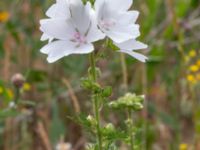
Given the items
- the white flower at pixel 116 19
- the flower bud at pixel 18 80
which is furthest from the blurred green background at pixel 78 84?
the white flower at pixel 116 19

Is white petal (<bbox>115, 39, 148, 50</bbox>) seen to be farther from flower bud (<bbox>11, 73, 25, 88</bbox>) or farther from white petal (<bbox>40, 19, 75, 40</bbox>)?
flower bud (<bbox>11, 73, 25, 88</bbox>)

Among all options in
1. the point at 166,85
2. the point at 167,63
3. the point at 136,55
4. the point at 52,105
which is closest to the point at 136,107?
the point at 136,55

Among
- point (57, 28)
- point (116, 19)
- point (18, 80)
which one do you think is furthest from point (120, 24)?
point (18, 80)

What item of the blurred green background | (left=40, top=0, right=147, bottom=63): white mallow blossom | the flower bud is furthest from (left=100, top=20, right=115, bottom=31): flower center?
the blurred green background

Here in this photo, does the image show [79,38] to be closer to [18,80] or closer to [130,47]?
[130,47]

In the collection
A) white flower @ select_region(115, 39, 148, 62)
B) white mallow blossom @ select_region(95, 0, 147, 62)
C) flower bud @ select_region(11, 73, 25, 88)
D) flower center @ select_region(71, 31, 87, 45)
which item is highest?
white mallow blossom @ select_region(95, 0, 147, 62)
